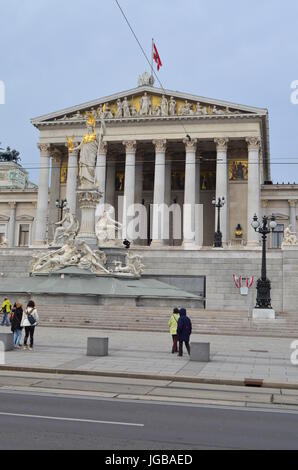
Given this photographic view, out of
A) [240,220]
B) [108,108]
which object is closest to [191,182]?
[240,220]

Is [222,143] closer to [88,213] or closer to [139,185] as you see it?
[139,185]

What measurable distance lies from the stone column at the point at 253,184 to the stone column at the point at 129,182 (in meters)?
13.2

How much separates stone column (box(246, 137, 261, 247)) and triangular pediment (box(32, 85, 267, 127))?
11.4 feet

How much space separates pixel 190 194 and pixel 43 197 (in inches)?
705

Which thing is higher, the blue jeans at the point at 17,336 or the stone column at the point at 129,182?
the stone column at the point at 129,182

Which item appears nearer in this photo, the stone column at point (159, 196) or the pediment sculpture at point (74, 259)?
the pediment sculpture at point (74, 259)

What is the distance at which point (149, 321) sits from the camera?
31.3m

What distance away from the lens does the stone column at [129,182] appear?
64812 mm

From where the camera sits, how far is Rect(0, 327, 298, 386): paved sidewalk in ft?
52.6

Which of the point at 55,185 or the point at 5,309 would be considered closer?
the point at 5,309

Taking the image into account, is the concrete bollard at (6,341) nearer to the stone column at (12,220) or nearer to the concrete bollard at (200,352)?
the concrete bollard at (200,352)

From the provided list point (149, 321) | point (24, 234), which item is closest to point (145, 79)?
point (24, 234)

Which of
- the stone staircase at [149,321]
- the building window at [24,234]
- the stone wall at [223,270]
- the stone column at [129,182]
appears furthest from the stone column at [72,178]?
the stone staircase at [149,321]

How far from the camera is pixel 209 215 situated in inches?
2842
